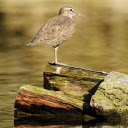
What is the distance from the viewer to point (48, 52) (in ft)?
73.7

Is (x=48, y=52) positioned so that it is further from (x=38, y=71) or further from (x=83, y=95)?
(x=83, y=95)

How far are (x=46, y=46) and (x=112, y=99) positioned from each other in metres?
14.3

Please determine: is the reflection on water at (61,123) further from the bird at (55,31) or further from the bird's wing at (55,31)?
the bird's wing at (55,31)

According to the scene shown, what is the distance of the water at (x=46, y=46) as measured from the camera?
49.7ft

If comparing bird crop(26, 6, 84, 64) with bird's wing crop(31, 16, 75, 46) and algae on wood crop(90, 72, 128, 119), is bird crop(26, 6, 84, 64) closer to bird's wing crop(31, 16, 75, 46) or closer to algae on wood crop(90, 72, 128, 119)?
bird's wing crop(31, 16, 75, 46)

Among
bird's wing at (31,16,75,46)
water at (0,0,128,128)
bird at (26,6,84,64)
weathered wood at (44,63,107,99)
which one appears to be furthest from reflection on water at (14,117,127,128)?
bird's wing at (31,16,75,46)

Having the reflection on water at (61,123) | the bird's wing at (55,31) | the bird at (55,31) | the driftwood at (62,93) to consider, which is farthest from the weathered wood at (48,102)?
the bird's wing at (55,31)

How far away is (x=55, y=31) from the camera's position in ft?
41.1

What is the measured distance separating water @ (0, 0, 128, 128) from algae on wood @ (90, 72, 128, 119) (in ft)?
0.99

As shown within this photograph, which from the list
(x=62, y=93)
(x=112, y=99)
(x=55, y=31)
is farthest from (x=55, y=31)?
(x=112, y=99)

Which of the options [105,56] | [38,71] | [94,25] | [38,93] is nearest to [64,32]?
[38,93]

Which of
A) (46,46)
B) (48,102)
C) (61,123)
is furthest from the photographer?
(46,46)

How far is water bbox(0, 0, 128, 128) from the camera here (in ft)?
49.7

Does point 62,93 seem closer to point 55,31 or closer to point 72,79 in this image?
point 72,79
